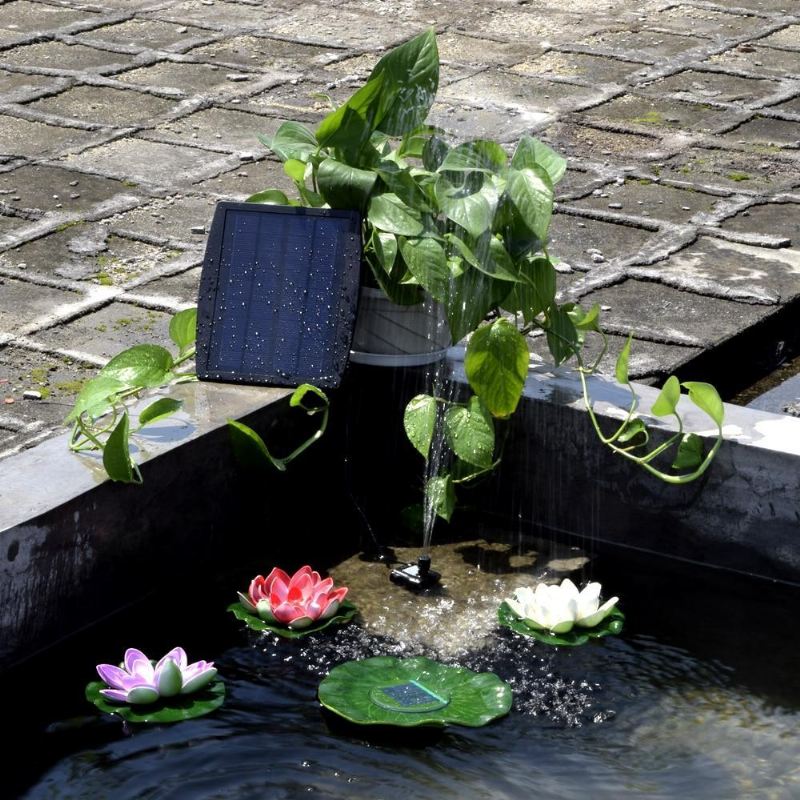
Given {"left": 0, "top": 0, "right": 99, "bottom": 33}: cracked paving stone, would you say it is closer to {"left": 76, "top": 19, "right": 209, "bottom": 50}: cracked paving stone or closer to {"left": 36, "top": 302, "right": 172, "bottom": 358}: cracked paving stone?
{"left": 76, "top": 19, "right": 209, "bottom": 50}: cracked paving stone

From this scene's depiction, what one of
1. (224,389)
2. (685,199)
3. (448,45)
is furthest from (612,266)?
(448,45)

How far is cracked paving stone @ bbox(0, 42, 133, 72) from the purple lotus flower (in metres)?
4.57

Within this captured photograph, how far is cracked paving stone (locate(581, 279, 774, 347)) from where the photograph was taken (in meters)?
4.25

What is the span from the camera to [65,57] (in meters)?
6.92

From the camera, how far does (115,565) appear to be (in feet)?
9.57

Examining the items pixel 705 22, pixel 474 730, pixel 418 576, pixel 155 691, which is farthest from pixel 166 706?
pixel 705 22

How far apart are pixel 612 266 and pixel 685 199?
2.53 ft

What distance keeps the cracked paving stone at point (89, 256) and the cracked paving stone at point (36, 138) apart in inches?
35.5

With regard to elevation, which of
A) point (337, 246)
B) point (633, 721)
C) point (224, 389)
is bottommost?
point (633, 721)

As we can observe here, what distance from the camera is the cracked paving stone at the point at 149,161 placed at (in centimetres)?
546

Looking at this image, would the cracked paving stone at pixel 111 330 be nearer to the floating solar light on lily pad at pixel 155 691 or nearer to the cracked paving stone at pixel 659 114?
the floating solar light on lily pad at pixel 155 691

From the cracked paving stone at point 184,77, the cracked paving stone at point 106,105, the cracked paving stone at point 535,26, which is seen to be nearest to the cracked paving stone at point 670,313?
the cracked paving stone at point 106,105

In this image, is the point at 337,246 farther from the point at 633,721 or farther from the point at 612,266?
the point at 612,266

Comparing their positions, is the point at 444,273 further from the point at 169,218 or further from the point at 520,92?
the point at 520,92
